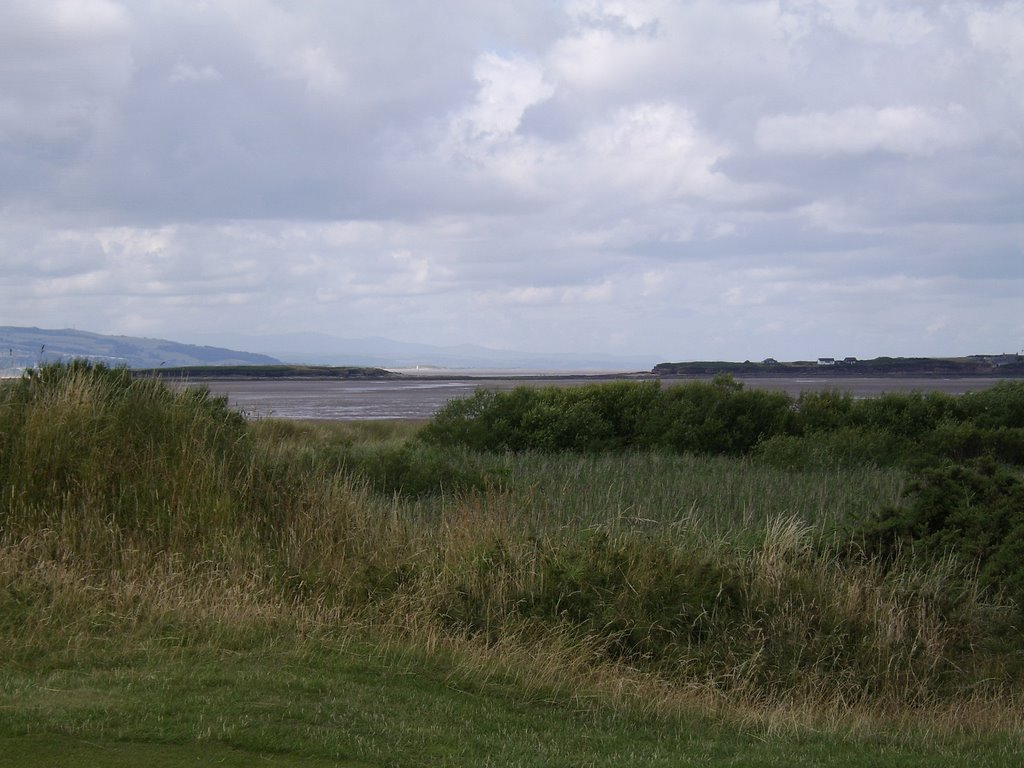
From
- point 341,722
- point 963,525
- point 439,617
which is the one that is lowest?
point 439,617

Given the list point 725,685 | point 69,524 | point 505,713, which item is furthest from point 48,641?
point 725,685

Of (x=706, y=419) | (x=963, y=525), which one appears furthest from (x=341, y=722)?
(x=706, y=419)

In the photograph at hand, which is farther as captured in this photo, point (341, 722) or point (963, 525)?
point (963, 525)

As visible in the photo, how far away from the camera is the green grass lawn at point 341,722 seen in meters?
5.46

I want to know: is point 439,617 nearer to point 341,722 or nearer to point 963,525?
point 341,722

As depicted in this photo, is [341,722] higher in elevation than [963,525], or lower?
lower

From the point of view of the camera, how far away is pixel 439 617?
9219mm

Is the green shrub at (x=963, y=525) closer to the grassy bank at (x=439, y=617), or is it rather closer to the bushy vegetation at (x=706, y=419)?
the grassy bank at (x=439, y=617)

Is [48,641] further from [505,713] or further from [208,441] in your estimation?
[208,441]

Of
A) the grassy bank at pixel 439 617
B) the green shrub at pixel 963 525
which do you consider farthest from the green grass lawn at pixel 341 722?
the green shrub at pixel 963 525

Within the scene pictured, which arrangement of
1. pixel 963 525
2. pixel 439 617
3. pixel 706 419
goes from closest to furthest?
pixel 439 617
pixel 963 525
pixel 706 419

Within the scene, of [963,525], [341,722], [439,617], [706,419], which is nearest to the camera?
[341,722]

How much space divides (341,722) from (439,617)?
3266 millimetres

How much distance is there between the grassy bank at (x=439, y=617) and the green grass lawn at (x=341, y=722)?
0.09ft
